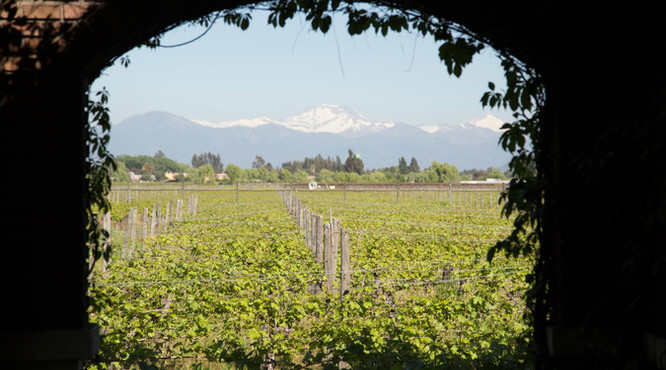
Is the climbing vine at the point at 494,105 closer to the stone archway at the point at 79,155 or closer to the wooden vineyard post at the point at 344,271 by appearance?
the stone archway at the point at 79,155

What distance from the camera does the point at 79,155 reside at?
134 inches

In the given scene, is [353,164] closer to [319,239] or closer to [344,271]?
[319,239]

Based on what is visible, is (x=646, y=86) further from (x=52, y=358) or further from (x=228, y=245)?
(x=228, y=245)

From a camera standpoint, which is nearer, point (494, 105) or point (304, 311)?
point (494, 105)

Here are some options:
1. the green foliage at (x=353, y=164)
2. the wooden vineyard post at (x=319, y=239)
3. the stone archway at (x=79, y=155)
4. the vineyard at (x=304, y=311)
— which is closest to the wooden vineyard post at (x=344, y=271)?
the vineyard at (x=304, y=311)

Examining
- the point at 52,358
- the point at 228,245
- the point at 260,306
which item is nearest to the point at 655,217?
the point at 52,358

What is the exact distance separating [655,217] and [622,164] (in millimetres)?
458

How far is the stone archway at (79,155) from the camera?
3.19m

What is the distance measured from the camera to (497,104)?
4156 millimetres

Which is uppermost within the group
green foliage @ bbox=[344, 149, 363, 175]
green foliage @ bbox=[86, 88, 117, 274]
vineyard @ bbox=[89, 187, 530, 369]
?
green foliage @ bbox=[344, 149, 363, 175]

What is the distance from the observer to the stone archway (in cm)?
319

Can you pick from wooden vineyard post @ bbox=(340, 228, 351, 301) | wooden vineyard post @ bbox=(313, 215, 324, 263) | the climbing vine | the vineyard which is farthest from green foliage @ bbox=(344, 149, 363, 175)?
the climbing vine

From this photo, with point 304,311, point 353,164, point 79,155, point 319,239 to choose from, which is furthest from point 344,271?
point 353,164

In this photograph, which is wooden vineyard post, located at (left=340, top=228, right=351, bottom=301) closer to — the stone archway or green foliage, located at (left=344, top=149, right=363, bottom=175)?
the stone archway
